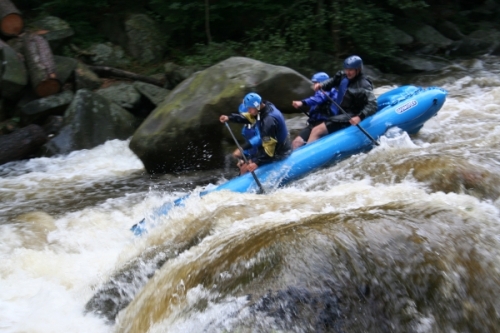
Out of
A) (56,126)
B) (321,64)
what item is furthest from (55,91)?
(321,64)

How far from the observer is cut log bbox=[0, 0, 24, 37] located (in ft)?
32.9

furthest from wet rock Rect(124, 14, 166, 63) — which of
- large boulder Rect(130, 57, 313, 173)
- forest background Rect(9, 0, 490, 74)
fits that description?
large boulder Rect(130, 57, 313, 173)

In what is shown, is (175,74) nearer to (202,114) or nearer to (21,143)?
(21,143)

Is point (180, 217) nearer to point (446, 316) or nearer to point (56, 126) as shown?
Result: point (446, 316)

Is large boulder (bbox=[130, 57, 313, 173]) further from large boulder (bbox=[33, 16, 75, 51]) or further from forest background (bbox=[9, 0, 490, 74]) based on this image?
large boulder (bbox=[33, 16, 75, 51])

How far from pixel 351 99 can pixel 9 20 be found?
24.3 ft

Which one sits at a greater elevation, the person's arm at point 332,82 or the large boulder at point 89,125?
the person's arm at point 332,82

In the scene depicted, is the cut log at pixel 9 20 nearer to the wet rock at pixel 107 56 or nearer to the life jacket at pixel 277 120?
the wet rock at pixel 107 56

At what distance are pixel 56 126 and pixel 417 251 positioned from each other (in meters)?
7.43

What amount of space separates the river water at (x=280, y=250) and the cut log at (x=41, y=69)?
3.07 meters

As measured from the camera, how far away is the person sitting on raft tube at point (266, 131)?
17.9 ft

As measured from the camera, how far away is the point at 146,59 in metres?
11.5

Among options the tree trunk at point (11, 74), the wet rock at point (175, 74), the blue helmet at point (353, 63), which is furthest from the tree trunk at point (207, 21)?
the blue helmet at point (353, 63)

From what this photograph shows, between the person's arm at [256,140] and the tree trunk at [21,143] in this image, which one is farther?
the tree trunk at [21,143]
